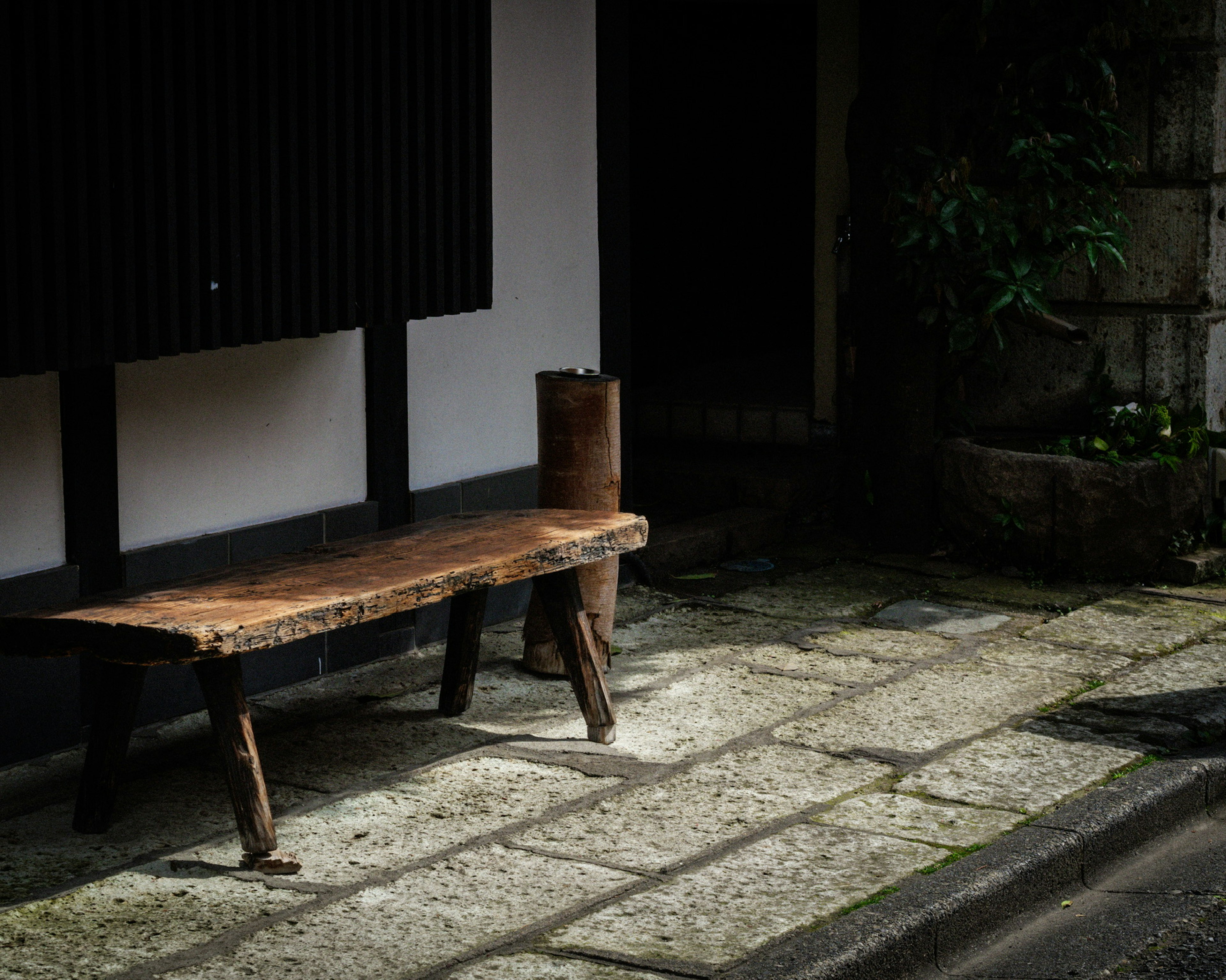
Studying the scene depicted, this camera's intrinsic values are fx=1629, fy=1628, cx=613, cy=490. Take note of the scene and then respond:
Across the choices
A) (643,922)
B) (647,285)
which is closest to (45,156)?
(643,922)

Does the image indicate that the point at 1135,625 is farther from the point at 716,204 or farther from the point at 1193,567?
the point at 716,204

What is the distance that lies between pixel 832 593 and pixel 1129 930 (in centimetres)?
308

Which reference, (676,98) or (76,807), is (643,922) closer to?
(76,807)

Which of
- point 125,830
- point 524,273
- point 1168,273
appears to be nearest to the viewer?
point 125,830

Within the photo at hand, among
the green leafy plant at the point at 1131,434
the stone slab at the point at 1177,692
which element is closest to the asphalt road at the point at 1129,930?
the stone slab at the point at 1177,692

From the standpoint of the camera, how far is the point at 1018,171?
24.3 feet

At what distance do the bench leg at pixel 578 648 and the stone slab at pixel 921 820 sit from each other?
33.4 inches

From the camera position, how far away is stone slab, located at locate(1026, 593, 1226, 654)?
6.14m

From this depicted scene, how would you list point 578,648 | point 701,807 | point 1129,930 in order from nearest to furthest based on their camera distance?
point 1129,930
point 701,807
point 578,648

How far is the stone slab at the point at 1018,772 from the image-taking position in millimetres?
4535

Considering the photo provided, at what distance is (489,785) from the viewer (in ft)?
15.2

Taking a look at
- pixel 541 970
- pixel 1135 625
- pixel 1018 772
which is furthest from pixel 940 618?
pixel 541 970

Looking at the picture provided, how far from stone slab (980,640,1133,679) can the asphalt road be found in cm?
134

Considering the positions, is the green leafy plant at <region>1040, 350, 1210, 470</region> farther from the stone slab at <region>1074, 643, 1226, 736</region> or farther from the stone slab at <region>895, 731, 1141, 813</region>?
the stone slab at <region>895, 731, 1141, 813</region>
